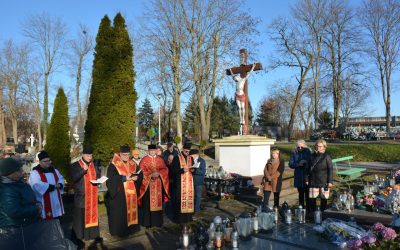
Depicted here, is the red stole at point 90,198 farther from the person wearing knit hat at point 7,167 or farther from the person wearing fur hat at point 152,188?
the person wearing knit hat at point 7,167

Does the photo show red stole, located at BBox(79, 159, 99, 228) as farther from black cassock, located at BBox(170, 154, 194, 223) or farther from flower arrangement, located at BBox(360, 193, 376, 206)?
flower arrangement, located at BBox(360, 193, 376, 206)

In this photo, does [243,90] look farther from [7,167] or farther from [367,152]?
[367,152]

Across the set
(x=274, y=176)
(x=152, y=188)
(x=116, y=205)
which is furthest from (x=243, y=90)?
(x=116, y=205)

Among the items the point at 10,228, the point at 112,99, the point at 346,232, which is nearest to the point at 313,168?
the point at 346,232

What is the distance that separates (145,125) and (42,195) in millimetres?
61101

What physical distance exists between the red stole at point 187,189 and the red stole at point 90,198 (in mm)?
2150

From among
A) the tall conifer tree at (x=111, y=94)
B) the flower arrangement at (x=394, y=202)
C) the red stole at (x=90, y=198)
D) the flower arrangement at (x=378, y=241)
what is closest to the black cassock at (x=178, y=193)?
the red stole at (x=90, y=198)

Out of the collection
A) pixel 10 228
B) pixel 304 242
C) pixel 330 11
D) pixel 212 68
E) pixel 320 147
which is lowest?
pixel 304 242

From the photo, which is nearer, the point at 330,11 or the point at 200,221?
the point at 200,221

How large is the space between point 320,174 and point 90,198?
4497 millimetres

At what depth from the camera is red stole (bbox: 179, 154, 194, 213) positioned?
823 centimetres

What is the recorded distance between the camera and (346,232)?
5.03m

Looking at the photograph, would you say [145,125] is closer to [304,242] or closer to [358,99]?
[358,99]

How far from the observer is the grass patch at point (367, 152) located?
2169 cm
